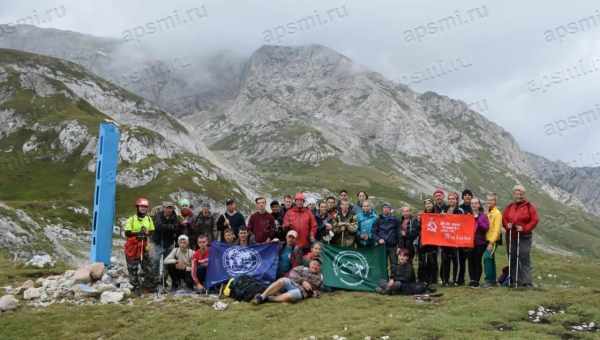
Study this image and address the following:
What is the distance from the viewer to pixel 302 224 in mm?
20438

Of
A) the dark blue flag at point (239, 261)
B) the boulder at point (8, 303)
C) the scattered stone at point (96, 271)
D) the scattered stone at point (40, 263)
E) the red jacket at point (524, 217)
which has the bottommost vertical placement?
the scattered stone at point (40, 263)

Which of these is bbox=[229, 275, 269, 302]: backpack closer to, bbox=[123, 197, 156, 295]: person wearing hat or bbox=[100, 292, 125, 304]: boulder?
bbox=[123, 197, 156, 295]: person wearing hat

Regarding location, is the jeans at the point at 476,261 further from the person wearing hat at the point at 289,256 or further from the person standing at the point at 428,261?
the person wearing hat at the point at 289,256

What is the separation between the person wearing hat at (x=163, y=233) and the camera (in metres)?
20.5

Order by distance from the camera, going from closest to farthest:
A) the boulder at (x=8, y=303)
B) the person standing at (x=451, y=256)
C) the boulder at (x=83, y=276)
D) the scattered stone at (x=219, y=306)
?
1. the scattered stone at (x=219, y=306)
2. the boulder at (x=8, y=303)
3. the boulder at (x=83, y=276)
4. the person standing at (x=451, y=256)

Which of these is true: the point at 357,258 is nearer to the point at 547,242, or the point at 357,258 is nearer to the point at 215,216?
the point at 215,216

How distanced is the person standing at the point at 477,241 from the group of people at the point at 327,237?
4 centimetres

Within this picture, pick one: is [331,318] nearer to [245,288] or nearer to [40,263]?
[245,288]

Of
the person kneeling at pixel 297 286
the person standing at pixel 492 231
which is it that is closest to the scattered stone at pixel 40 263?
the person kneeling at pixel 297 286

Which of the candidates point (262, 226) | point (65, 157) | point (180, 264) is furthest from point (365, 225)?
point (65, 157)

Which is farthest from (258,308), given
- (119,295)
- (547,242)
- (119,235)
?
(547,242)

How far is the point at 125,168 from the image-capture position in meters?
110

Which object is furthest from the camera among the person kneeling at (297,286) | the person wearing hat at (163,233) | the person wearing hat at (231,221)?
the person wearing hat at (231,221)

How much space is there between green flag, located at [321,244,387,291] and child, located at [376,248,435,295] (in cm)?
70
